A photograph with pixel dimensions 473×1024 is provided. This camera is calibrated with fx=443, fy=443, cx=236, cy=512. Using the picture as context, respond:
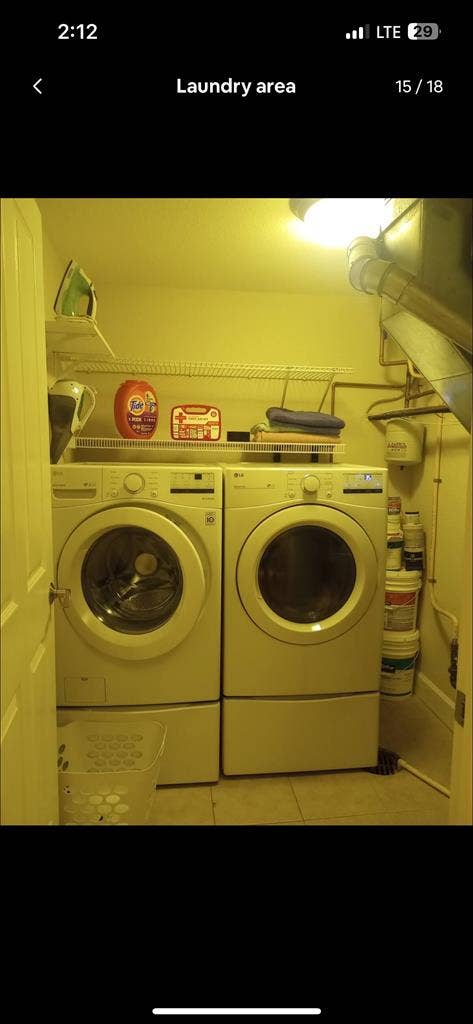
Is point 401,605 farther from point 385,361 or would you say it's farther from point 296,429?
point 385,361

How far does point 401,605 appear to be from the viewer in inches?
86.0

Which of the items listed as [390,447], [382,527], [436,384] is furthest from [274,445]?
[436,384]

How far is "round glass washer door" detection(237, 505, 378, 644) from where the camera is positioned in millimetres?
1611

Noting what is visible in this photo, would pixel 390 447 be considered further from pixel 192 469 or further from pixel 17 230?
pixel 17 230

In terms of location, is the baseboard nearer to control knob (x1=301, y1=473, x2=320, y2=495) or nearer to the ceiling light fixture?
control knob (x1=301, y1=473, x2=320, y2=495)

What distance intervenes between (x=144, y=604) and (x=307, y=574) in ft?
2.15

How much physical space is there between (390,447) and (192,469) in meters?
1.22

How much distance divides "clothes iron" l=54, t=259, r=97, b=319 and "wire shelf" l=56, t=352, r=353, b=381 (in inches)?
14.2

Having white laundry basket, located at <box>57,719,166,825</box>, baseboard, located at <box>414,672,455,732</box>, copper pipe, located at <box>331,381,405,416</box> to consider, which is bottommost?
baseboard, located at <box>414,672,455,732</box>

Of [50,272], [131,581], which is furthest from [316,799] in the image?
[50,272]

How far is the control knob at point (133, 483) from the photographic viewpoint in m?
1.54

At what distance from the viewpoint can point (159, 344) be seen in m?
2.28
